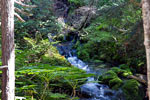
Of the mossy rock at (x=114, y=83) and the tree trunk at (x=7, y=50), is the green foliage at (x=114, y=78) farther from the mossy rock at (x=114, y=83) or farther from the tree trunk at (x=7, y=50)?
the tree trunk at (x=7, y=50)

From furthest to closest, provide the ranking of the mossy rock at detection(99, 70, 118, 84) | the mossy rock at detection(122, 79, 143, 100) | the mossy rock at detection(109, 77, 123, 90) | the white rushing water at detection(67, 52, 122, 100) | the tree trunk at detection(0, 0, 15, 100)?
the mossy rock at detection(99, 70, 118, 84), the mossy rock at detection(109, 77, 123, 90), the mossy rock at detection(122, 79, 143, 100), the white rushing water at detection(67, 52, 122, 100), the tree trunk at detection(0, 0, 15, 100)

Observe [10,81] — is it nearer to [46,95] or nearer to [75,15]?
[46,95]

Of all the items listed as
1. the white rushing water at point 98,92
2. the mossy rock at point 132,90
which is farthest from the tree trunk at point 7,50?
the mossy rock at point 132,90

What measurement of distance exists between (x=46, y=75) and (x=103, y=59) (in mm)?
10155

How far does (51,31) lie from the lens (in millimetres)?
13094

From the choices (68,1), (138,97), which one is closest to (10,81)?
(138,97)

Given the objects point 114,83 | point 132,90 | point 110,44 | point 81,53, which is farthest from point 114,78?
point 81,53

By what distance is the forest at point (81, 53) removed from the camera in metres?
4.69

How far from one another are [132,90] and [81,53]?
21.7 feet

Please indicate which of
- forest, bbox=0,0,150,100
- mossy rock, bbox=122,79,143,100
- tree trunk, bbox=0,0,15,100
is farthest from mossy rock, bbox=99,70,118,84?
tree trunk, bbox=0,0,15,100

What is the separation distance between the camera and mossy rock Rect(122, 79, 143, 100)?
810 centimetres

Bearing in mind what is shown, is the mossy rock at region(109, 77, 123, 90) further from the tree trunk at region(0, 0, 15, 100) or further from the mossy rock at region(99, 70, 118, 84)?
the tree trunk at region(0, 0, 15, 100)

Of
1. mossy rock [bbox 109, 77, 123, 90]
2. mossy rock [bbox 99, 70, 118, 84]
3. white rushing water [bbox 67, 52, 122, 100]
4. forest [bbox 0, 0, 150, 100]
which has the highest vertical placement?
forest [bbox 0, 0, 150, 100]

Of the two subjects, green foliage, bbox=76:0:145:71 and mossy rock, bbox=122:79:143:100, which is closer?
mossy rock, bbox=122:79:143:100
